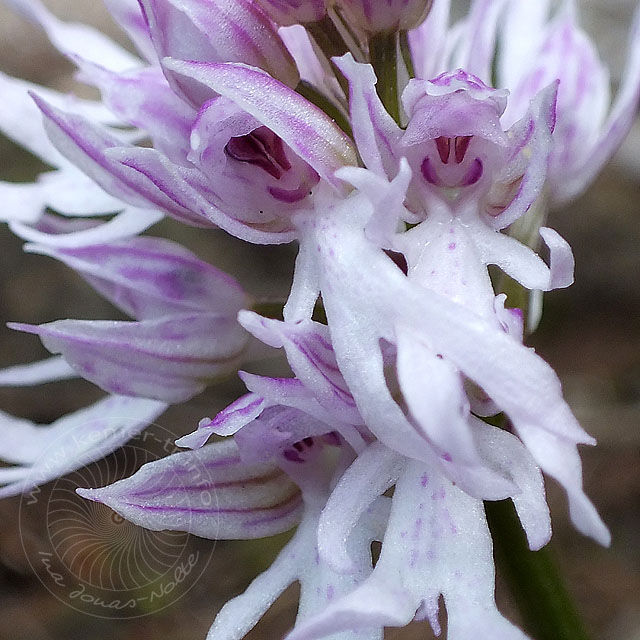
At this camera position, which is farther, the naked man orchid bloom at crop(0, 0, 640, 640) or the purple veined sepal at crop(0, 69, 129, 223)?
the purple veined sepal at crop(0, 69, 129, 223)

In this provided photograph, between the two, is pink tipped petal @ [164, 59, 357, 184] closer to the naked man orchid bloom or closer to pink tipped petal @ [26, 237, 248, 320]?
the naked man orchid bloom

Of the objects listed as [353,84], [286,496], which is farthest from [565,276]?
[286,496]

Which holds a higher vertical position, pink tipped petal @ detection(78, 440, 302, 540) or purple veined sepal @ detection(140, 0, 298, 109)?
purple veined sepal @ detection(140, 0, 298, 109)

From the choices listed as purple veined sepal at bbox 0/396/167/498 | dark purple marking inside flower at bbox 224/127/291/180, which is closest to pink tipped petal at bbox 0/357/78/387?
purple veined sepal at bbox 0/396/167/498

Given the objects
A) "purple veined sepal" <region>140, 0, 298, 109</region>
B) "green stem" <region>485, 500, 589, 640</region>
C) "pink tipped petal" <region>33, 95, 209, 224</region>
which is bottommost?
"green stem" <region>485, 500, 589, 640</region>

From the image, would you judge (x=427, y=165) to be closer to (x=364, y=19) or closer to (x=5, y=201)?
(x=364, y=19)

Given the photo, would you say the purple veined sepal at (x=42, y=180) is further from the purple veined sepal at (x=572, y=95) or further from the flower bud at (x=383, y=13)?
the purple veined sepal at (x=572, y=95)

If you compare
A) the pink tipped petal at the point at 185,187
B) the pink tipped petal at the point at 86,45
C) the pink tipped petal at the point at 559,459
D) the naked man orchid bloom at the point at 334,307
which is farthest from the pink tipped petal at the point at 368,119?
the pink tipped petal at the point at 86,45
